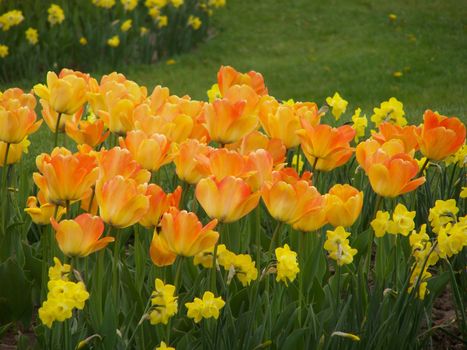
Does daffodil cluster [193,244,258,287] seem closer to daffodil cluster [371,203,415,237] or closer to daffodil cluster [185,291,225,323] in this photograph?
daffodil cluster [185,291,225,323]

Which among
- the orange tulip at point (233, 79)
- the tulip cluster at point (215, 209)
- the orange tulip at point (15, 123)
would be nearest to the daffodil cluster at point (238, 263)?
→ the tulip cluster at point (215, 209)

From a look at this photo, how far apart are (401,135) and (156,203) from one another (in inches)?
39.5

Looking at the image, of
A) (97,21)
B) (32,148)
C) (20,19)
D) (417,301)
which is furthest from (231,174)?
(97,21)

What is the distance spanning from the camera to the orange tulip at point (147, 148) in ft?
9.24

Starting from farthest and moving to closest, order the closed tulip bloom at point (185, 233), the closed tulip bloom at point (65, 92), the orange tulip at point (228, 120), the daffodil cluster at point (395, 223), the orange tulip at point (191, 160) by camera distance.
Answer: the closed tulip bloom at point (65, 92) → the orange tulip at point (228, 120) → the orange tulip at point (191, 160) → the daffodil cluster at point (395, 223) → the closed tulip bloom at point (185, 233)

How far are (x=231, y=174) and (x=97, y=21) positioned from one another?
302 inches

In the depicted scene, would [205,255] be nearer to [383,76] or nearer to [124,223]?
Result: [124,223]

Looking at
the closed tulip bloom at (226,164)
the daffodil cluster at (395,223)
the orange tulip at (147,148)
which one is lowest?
the daffodil cluster at (395,223)

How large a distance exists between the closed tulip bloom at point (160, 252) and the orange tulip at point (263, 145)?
639mm

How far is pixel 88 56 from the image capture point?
32.8ft

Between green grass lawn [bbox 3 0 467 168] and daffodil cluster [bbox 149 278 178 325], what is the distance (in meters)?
5.37

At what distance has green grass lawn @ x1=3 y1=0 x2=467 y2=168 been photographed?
9.65m

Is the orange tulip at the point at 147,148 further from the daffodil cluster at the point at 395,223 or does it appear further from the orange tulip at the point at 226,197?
the daffodil cluster at the point at 395,223

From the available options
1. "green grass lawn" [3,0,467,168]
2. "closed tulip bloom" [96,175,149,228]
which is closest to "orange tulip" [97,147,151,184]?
"closed tulip bloom" [96,175,149,228]
